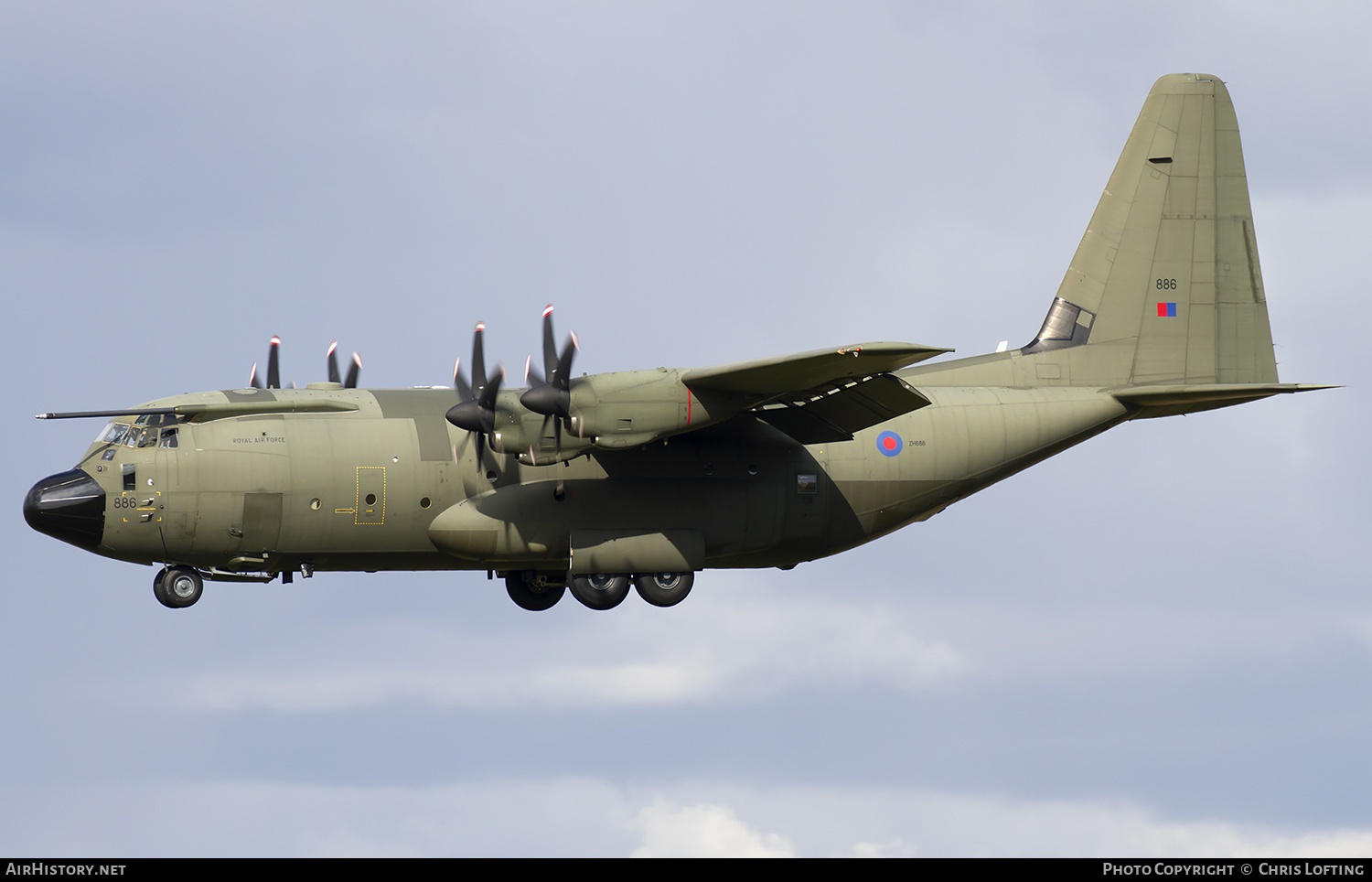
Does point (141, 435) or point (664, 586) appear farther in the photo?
point (664, 586)

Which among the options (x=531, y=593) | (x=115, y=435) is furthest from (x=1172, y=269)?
(x=115, y=435)

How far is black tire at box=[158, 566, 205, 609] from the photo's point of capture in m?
28.5

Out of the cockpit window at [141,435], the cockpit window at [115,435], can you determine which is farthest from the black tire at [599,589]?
the cockpit window at [115,435]

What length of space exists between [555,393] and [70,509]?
836 centimetres

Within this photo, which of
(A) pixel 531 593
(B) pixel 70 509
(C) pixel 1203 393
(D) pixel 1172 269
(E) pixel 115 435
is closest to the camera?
(B) pixel 70 509

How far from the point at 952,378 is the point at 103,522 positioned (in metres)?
15.1

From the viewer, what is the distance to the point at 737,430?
1151 inches

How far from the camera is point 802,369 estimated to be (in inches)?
1011

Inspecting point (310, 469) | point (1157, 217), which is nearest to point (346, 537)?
point (310, 469)

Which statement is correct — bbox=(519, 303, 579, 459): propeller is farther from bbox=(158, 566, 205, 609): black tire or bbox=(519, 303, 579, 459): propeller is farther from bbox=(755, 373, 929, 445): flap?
bbox=(158, 566, 205, 609): black tire

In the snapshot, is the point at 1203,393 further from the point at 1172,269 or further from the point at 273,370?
the point at 273,370

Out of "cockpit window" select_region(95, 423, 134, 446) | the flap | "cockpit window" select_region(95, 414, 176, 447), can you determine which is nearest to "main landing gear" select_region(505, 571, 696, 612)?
the flap

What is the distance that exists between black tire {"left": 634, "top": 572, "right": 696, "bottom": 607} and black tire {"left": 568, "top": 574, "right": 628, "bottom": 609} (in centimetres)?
39

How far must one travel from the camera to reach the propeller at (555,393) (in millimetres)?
26062
